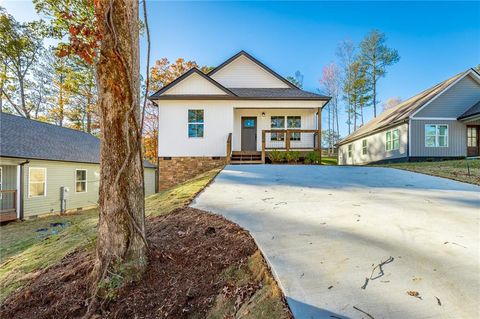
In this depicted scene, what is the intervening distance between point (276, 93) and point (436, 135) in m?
10.1

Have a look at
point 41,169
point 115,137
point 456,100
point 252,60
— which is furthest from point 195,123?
point 456,100

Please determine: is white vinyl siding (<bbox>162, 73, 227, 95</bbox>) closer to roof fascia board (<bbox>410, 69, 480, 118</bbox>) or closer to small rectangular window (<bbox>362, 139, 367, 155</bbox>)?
roof fascia board (<bbox>410, 69, 480, 118</bbox>)

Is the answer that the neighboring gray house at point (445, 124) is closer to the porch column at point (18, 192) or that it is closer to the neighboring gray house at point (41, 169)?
the neighboring gray house at point (41, 169)

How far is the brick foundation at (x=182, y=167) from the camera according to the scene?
39.3ft

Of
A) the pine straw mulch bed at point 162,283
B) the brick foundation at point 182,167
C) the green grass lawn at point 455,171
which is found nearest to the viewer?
the pine straw mulch bed at point 162,283

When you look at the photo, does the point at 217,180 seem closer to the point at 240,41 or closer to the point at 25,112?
the point at 240,41

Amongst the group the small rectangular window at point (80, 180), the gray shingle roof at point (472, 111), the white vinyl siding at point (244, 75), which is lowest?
the small rectangular window at point (80, 180)

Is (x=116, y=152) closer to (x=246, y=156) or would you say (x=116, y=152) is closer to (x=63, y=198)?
(x=246, y=156)

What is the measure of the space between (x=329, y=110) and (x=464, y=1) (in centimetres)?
1805

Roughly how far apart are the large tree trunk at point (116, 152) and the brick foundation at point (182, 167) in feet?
31.8

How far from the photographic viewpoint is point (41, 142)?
13266 millimetres

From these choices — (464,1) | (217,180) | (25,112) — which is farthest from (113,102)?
(25,112)

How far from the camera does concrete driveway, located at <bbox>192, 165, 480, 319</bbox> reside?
5.53 feet

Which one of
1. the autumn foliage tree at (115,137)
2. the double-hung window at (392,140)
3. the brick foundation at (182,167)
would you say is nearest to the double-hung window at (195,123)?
the brick foundation at (182,167)
